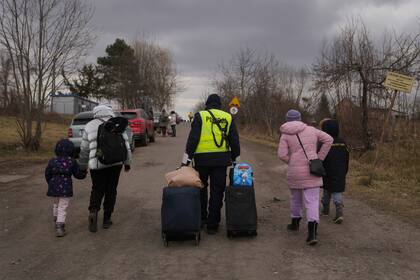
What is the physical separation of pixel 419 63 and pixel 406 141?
8.56 feet

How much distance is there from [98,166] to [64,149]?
0.54 meters

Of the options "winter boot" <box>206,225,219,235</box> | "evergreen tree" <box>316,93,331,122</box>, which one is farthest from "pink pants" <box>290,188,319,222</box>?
"evergreen tree" <box>316,93,331,122</box>

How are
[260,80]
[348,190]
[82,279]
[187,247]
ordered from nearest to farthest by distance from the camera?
[82,279] → [187,247] → [348,190] → [260,80]

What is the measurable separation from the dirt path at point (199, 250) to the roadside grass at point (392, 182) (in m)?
0.56

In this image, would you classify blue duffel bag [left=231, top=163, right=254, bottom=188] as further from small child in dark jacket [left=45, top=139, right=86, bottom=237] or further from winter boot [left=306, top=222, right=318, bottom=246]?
small child in dark jacket [left=45, top=139, right=86, bottom=237]

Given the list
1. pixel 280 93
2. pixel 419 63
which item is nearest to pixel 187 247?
pixel 419 63

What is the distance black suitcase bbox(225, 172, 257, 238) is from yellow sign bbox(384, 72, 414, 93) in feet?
18.5

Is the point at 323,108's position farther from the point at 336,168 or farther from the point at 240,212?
the point at 240,212

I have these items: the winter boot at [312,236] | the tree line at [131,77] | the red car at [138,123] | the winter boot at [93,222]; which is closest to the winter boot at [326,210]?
the winter boot at [312,236]

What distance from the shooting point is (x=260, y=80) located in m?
36.9

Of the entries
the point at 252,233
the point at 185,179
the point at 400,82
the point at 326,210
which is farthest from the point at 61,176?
the point at 400,82

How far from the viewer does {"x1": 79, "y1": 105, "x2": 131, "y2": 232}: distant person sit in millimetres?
6468

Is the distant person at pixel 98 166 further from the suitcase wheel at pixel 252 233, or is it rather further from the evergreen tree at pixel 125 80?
the evergreen tree at pixel 125 80

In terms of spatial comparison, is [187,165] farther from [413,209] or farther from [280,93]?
[280,93]
